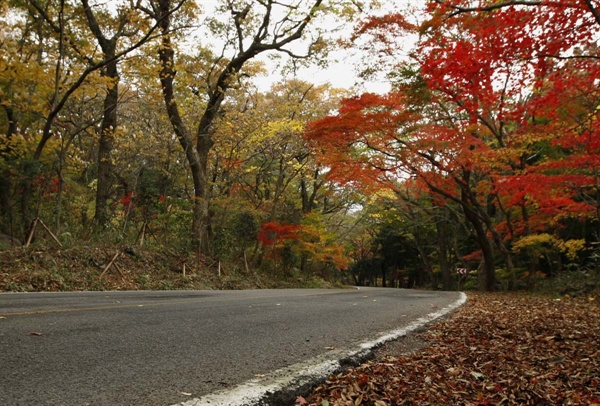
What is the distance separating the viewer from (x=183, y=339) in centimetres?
393

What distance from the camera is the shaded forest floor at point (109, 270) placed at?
925 centimetres

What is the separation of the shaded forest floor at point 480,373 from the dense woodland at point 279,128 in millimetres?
4546

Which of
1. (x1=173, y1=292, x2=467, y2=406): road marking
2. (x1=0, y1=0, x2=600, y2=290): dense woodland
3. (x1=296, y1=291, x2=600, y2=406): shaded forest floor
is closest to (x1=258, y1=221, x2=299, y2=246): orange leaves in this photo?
(x1=0, y1=0, x2=600, y2=290): dense woodland

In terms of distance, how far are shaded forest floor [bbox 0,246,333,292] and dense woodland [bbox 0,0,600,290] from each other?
619 mm

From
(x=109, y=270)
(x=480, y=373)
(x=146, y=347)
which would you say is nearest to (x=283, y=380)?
(x=146, y=347)

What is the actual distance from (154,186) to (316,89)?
10507mm

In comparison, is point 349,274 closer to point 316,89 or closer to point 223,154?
point 316,89

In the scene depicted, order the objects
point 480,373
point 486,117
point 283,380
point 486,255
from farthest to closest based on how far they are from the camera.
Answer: point 486,255 → point 486,117 → point 480,373 → point 283,380

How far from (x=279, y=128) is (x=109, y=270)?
935 cm

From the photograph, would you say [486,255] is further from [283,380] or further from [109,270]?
[283,380]

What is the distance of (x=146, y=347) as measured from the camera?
138 inches

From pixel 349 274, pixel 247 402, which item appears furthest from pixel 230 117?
pixel 349 274

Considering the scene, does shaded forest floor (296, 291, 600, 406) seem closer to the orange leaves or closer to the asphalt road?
the asphalt road

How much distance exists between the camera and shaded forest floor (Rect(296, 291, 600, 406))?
9.75 ft
